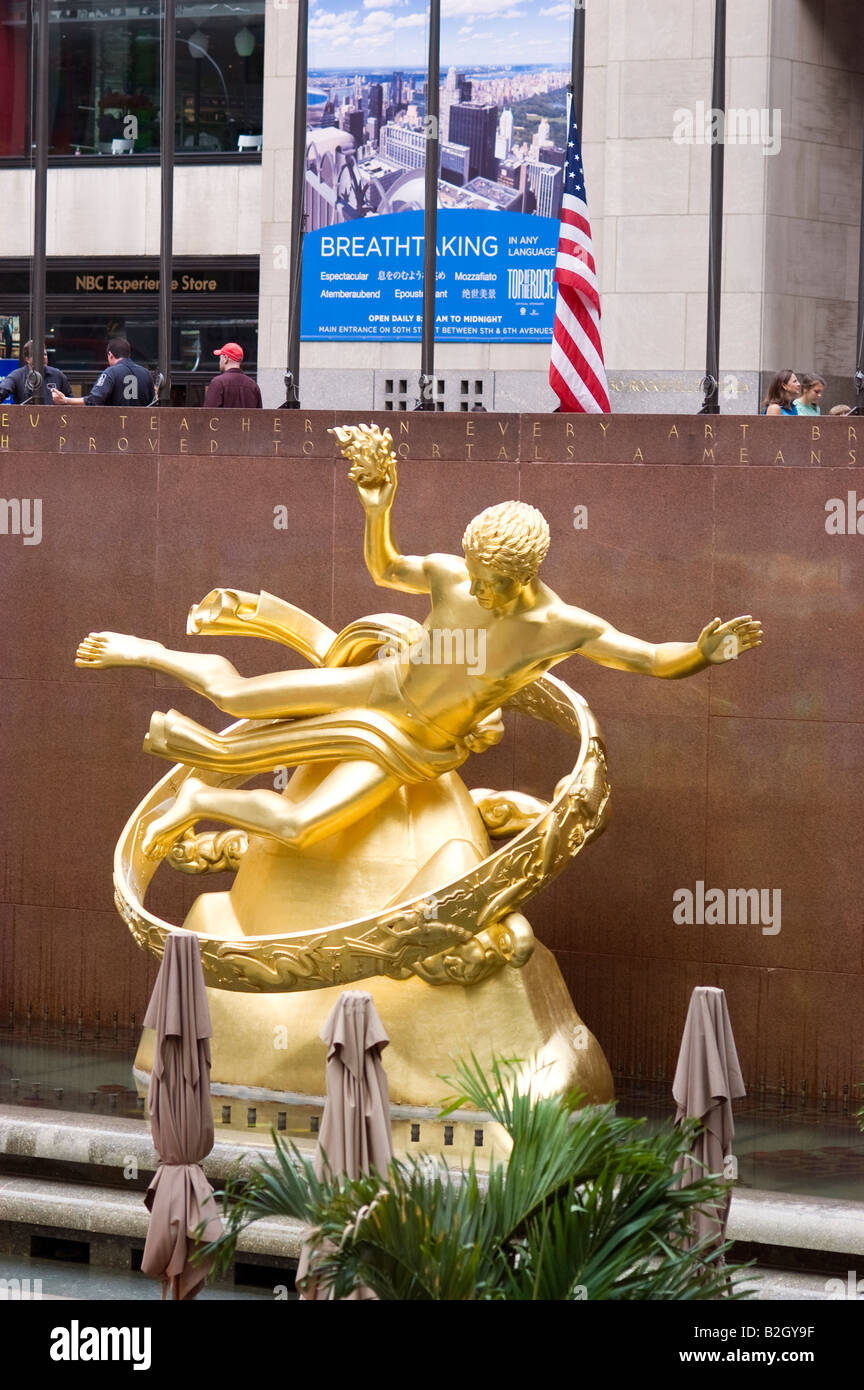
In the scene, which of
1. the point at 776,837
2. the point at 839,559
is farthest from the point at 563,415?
the point at 776,837

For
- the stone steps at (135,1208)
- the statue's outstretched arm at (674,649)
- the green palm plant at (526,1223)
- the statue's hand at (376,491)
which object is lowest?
the stone steps at (135,1208)

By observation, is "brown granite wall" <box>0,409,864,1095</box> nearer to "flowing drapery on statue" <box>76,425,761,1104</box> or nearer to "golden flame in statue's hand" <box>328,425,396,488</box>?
"flowing drapery on statue" <box>76,425,761,1104</box>

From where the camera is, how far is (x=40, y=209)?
13297mm

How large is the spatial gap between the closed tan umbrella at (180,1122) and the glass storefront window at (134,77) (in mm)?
18144

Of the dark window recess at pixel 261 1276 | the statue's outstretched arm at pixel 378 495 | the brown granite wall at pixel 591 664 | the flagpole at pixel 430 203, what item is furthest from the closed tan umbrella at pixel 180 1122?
the flagpole at pixel 430 203

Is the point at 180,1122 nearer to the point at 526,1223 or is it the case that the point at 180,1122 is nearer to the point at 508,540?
the point at 526,1223

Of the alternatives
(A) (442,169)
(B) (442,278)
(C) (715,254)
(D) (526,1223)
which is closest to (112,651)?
(C) (715,254)

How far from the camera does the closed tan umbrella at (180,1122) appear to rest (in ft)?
28.3

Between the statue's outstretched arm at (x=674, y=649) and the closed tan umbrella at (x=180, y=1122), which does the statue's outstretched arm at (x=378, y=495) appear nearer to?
the statue's outstretched arm at (x=674, y=649)

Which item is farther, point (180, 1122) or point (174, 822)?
point (174, 822)

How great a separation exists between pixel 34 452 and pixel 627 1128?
A: 7.58 m

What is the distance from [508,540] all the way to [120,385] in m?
5.55

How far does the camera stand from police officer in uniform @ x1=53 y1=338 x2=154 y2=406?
1455 centimetres
